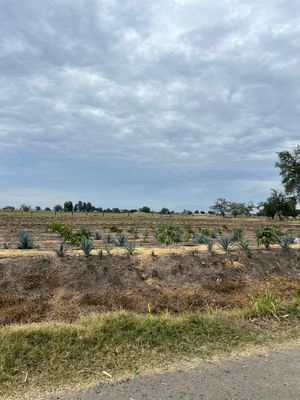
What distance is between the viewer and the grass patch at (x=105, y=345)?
469 cm

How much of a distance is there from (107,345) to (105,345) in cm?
3

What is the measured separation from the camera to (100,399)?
13.5ft

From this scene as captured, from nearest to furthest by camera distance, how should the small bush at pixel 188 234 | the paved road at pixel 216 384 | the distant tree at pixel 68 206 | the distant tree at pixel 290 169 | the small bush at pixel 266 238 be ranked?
the paved road at pixel 216 384, the small bush at pixel 266 238, the small bush at pixel 188 234, the distant tree at pixel 290 169, the distant tree at pixel 68 206

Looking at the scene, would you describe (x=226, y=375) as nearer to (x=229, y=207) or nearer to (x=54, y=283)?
(x=54, y=283)

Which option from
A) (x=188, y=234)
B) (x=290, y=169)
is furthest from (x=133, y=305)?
(x=290, y=169)

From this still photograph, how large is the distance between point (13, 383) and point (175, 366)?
5.57ft

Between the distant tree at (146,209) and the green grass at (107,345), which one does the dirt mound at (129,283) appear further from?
the distant tree at (146,209)

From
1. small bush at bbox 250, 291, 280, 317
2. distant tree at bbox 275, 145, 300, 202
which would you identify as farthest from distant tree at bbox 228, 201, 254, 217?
small bush at bbox 250, 291, 280, 317

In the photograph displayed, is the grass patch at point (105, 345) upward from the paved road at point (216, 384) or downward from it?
upward

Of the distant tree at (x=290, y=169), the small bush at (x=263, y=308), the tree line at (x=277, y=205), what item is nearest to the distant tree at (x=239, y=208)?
the tree line at (x=277, y=205)

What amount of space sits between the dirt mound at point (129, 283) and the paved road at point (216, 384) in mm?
3057

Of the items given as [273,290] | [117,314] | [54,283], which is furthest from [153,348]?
[273,290]

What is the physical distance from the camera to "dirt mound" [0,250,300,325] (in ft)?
27.7

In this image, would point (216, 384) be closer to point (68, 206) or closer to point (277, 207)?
point (277, 207)
